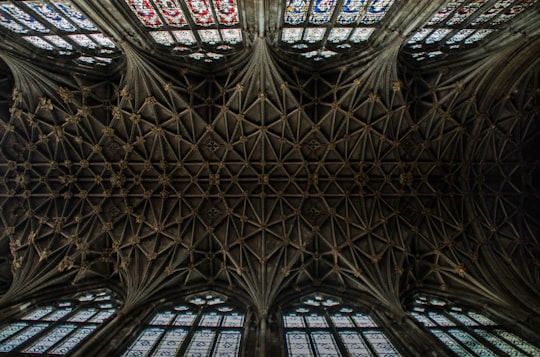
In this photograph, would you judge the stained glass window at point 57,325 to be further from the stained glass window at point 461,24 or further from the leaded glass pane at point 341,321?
the stained glass window at point 461,24

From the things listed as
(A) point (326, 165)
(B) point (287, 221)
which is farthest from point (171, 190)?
(A) point (326, 165)

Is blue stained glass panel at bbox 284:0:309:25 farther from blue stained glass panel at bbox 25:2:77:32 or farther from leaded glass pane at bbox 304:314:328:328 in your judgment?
leaded glass pane at bbox 304:314:328:328

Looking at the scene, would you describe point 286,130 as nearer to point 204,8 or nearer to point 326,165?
point 326,165

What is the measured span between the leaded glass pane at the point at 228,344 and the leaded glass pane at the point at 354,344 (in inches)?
145

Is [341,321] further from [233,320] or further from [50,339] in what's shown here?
[50,339]

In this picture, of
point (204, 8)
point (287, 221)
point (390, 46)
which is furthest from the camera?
point (287, 221)

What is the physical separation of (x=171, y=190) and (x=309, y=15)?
1048 centimetres

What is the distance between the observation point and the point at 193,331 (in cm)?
1264

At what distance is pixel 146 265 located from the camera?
53.6 feet

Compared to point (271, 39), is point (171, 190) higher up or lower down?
lower down

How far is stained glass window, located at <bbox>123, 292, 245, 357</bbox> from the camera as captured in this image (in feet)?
37.2

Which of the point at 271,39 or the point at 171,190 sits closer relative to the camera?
the point at 271,39

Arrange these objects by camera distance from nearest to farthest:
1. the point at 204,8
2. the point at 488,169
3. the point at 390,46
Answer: the point at 204,8
the point at 390,46
the point at 488,169

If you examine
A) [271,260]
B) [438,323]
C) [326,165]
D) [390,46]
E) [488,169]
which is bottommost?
[438,323]
